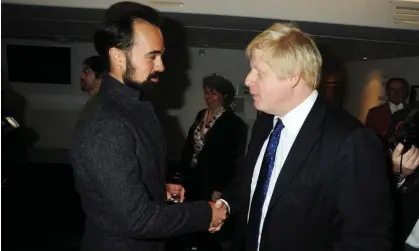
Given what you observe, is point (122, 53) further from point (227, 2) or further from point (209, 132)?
point (227, 2)

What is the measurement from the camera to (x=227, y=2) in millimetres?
4172

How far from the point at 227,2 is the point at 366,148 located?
3235mm

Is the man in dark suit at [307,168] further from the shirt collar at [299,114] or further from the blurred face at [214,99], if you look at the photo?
the blurred face at [214,99]

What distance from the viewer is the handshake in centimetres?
167

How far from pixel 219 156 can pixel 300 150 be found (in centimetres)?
223

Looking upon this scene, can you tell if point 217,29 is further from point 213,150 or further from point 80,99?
point 80,99

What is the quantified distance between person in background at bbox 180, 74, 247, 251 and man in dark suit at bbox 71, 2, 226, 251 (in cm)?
188

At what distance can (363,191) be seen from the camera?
126 cm

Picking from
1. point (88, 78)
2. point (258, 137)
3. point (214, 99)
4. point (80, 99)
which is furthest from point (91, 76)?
point (80, 99)

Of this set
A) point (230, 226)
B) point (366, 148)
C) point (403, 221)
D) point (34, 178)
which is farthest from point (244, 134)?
point (34, 178)

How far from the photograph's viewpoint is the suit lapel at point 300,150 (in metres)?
1.36

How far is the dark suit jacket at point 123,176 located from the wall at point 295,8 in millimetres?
2794

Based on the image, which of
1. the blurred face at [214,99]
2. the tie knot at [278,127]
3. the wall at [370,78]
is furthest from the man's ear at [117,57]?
the wall at [370,78]

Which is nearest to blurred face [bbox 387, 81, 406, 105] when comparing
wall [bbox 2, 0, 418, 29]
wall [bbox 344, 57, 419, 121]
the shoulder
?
wall [bbox 2, 0, 418, 29]
